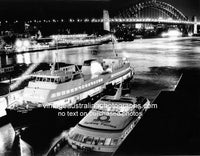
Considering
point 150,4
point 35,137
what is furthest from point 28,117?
point 150,4

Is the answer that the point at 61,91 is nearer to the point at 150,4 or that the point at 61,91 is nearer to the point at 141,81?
the point at 141,81

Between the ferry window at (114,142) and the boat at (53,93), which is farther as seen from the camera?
the boat at (53,93)

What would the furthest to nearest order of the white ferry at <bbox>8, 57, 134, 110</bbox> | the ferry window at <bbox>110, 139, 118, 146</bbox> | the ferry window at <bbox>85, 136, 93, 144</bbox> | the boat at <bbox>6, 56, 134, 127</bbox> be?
the white ferry at <bbox>8, 57, 134, 110</bbox>, the boat at <bbox>6, 56, 134, 127</bbox>, the ferry window at <bbox>85, 136, 93, 144</bbox>, the ferry window at <bbox>110, 139, 118, 146</bbox>

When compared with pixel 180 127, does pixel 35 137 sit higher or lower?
lower

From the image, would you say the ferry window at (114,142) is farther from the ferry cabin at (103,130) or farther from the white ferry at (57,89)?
the white ferry at (57,89)

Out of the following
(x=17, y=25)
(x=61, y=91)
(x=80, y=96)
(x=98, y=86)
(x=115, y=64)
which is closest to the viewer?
(x=61, y=91)

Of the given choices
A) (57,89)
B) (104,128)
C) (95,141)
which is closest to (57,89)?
(57,89)

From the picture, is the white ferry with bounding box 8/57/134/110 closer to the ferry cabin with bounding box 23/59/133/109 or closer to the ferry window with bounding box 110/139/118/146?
the ferry cabin with bounding box 23/59/133/109

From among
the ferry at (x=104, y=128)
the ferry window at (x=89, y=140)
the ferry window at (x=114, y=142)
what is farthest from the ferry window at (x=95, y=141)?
the ferry window at (x=114, y=142)

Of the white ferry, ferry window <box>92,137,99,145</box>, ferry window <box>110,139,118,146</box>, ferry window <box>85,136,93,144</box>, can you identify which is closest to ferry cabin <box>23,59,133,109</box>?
the white ferry
